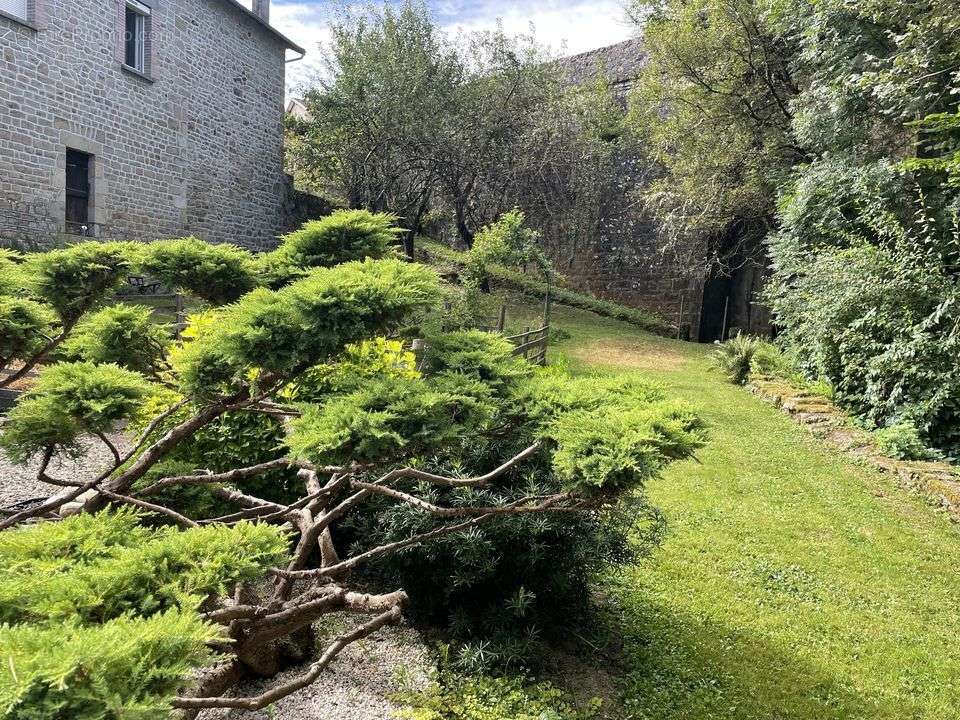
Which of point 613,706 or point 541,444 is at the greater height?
point 541,444

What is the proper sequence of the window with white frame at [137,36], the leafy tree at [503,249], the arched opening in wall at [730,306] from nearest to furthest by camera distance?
the window with white frame at [137,36] → the leafy tree at [503,249] → the arched opening in wall at [730,306]

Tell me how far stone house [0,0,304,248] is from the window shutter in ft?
0.06

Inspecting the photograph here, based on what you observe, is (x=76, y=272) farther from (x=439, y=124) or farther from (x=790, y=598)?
(x=439, y=124)

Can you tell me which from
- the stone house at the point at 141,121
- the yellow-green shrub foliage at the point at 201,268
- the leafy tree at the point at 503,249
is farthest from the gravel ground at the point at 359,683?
the stone house at the point at 141,121

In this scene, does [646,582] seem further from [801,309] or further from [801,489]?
[801,309]

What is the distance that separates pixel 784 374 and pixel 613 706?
8.29m

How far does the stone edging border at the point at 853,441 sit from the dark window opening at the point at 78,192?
11.3 metres

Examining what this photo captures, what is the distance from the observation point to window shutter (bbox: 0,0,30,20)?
9.39 meters

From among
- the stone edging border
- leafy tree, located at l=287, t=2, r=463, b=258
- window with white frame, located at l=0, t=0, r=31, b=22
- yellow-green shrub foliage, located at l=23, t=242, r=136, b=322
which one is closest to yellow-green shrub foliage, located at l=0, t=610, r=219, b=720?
yellow-green shrub foliage, located at l=23, t=242, r=136, b=322

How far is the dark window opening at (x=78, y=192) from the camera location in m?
10.8

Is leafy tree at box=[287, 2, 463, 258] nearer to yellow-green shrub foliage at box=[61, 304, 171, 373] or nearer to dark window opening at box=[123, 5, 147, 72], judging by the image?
dark window opening at box=[123, 5, 147, 72]

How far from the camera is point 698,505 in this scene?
5.12m

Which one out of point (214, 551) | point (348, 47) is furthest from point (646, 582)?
point (348, 47)

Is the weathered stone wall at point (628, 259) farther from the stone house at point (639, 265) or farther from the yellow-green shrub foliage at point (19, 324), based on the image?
the yellow-green shrub foliage at point (19, 324)
